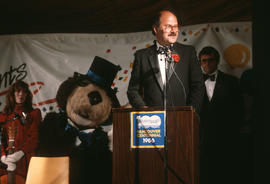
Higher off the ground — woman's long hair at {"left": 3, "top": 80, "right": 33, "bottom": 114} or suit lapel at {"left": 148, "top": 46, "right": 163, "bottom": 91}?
suit lapel at {"left": 148, "top": 46, "right": 163, "bottom": 91}

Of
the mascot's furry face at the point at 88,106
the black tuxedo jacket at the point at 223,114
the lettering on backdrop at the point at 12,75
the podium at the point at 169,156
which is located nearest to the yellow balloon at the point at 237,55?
the black tuxedo jacket at the point at 223,114

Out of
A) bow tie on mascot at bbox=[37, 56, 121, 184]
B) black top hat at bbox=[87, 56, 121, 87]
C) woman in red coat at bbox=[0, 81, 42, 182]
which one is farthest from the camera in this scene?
black top hat at bbox=[87, 56, 121, 87]

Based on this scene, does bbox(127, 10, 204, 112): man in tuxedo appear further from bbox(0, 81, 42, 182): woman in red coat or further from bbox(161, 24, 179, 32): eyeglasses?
bbox(0, 81, 42, 182): woman in red coat

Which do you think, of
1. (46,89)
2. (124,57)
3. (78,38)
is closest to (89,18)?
(78,38)

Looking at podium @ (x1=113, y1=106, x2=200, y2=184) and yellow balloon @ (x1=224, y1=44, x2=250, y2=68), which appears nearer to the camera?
podium @ (x1=113, y1=106, x2=200, y2=184)

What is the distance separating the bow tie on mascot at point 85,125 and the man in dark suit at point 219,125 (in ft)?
4.12

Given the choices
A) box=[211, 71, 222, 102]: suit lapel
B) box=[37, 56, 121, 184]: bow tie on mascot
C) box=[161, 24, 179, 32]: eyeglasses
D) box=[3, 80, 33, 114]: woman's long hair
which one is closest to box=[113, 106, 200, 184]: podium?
box=[161, 24, 179, 32]: eyeglasses

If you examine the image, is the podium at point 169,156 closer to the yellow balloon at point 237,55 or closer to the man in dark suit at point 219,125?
the man in dark suit at point 219,125

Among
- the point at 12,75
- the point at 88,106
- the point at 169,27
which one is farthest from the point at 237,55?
the point at 12,75

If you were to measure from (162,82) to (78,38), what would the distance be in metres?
2.32

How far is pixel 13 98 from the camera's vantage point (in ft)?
14.9

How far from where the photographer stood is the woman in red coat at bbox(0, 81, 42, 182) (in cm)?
Result: 420

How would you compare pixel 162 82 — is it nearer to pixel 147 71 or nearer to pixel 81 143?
pixel 147 71

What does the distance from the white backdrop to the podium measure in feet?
7.05
